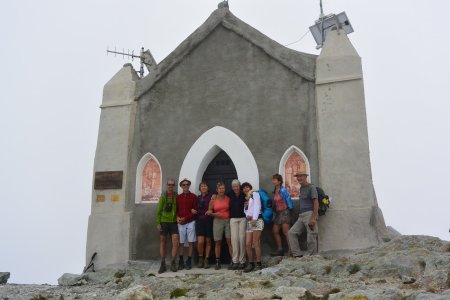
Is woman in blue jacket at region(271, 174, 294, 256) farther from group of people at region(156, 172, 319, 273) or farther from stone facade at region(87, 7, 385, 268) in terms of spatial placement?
stone facade at region(87, 7, 385, 268)

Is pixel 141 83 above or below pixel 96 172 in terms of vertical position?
above

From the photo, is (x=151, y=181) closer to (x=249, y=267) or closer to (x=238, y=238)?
(x=238, y=238)

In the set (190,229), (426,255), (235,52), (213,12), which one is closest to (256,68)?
(235,52)

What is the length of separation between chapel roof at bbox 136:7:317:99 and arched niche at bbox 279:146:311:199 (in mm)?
1627

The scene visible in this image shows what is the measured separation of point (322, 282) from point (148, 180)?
525cm

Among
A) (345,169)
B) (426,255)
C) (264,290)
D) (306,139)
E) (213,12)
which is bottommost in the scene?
(264,290)

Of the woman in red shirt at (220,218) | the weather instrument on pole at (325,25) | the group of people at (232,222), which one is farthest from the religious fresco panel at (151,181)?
the weather instrument on pole at (325,25)

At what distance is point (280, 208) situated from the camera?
334 inches

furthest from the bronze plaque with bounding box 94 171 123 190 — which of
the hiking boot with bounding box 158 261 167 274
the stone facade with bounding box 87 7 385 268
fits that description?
the hiking boot with bounding box 158 261 167 274

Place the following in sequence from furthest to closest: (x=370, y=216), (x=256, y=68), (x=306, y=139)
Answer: (x=256, y=68), (x=306, y=139), (x=370, y=216)

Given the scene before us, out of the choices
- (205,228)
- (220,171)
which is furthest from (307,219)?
(220,171)

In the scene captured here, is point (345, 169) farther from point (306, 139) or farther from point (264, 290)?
point (264, 290)

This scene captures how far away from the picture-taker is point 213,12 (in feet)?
35.7

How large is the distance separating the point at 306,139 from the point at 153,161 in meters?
3.52
